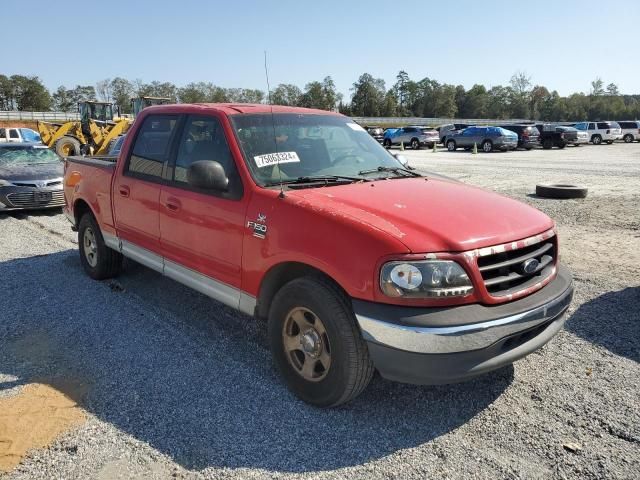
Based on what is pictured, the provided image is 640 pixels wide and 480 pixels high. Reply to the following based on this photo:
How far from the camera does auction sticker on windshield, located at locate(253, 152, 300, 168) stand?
3.60 m

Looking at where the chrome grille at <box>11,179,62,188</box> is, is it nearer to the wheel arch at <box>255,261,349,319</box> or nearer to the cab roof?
the cab roof

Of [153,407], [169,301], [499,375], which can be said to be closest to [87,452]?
[153,407]

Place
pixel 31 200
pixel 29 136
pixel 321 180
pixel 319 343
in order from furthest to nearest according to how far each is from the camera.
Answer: pixel 29 136
pixel 31 200
pixel 321 180
pixel 319 343

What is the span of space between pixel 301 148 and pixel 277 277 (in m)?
1.12

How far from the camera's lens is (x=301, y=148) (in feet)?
12.6

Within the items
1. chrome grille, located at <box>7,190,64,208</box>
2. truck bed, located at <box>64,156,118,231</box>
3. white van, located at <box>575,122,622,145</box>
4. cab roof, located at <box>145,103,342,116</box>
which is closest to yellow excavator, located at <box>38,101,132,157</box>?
chrome grille, located at <box>7,190,64,208</box>

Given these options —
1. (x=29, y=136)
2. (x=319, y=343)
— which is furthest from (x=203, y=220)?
(x=29, y=136)

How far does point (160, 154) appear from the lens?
4.39 m

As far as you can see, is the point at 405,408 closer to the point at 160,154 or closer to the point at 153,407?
the point at 153,407

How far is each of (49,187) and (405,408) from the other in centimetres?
959

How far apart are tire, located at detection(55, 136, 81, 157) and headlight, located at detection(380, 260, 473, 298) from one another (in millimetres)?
22052

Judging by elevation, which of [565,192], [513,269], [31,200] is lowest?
[565,192]

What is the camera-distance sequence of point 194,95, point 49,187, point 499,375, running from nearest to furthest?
point 499,375 < point 49,187 < point 194,95

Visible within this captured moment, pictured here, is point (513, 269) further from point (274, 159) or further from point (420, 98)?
point (420, 98)
